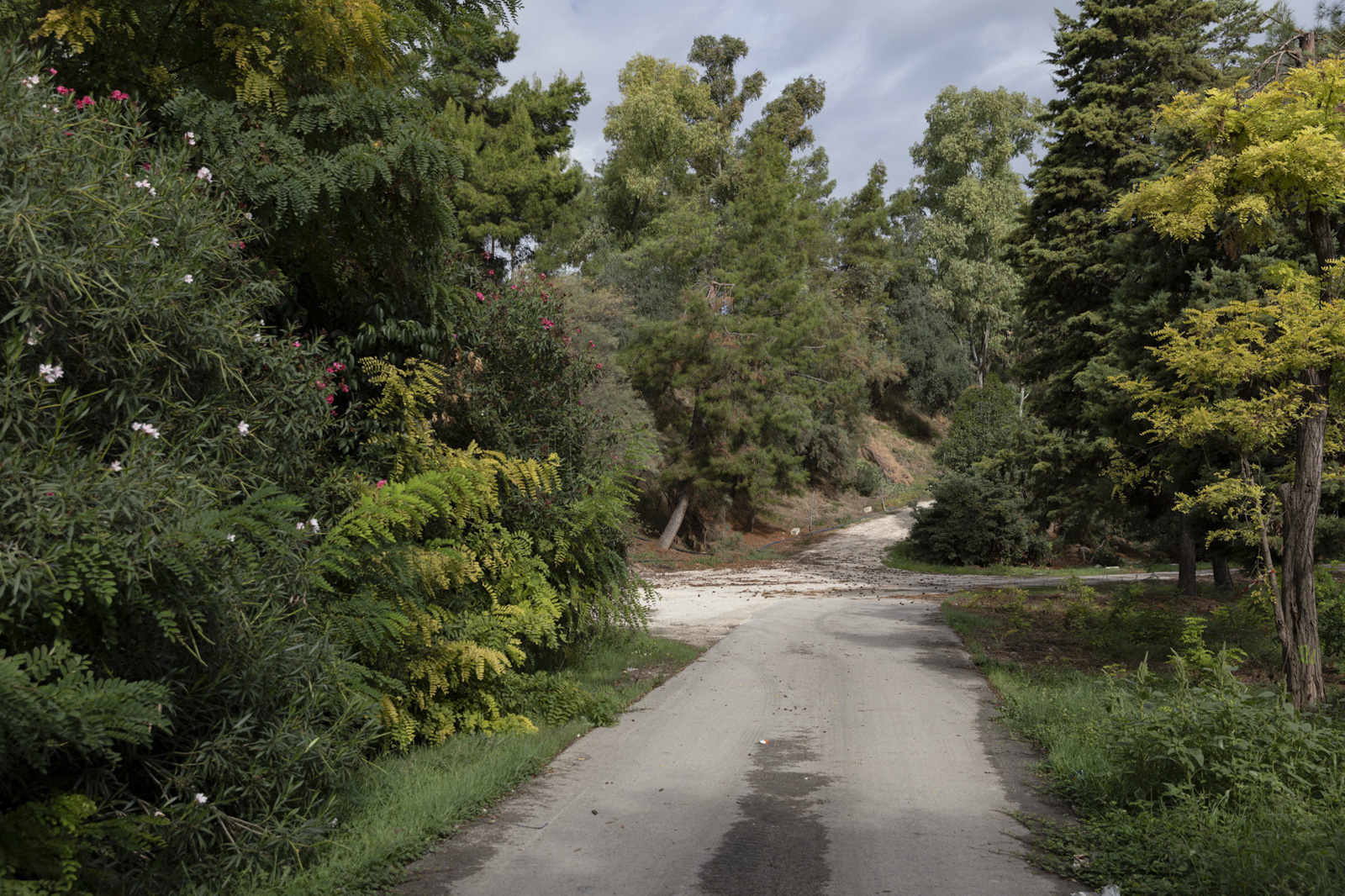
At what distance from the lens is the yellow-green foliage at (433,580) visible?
5.62 metres

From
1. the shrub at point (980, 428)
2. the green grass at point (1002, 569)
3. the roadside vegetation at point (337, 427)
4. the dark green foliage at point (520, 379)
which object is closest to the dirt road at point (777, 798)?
the roadside vegetation at point (337, 427)

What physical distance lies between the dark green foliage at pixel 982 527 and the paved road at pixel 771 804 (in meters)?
21.0

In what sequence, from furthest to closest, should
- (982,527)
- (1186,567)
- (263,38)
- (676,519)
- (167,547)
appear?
(676,519) < (982,527) < (1186,567) < (263,38) < (167,547)

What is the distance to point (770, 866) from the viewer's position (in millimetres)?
4824

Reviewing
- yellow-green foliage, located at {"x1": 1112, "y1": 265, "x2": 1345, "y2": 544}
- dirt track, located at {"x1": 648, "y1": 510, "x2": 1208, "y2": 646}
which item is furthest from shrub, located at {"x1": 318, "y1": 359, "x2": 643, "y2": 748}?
yellow-green foliage, located at {"x1": 1112, "y1": 265, "x2": 1345, "y2": 544}

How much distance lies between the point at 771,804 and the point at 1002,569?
80.3ft

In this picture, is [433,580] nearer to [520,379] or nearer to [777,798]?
[777,798]

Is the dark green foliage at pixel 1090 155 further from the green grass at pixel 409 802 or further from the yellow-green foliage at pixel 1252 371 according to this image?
the green grass at pixel 409 802

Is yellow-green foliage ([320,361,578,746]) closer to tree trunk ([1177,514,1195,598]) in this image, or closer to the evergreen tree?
the evergreen tree

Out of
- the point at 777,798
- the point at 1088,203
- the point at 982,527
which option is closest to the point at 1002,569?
the point at 982,527

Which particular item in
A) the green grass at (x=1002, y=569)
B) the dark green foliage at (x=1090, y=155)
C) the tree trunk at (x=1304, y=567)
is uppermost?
the dark green foliage at (x=1090, y=155)

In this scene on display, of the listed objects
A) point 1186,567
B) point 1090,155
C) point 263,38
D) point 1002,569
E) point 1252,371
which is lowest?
point 1002,569

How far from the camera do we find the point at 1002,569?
92.7ft

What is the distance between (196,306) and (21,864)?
8.72 ft
